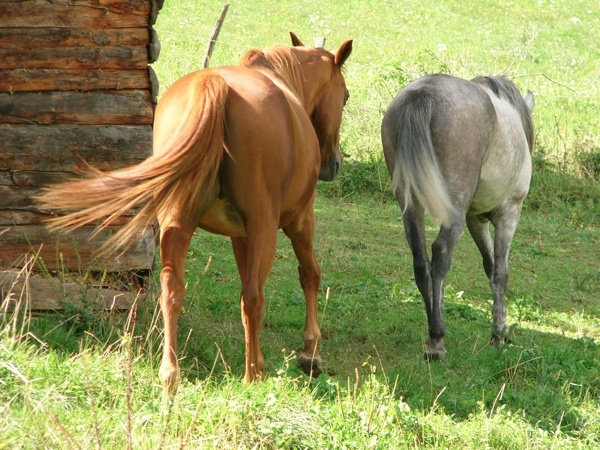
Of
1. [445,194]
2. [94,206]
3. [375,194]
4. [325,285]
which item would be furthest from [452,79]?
[375,194]

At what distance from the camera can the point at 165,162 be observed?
3650 mm

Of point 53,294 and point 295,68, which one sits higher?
point 295,68

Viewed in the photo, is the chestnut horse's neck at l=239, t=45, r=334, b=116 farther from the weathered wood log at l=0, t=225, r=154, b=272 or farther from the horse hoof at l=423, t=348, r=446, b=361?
the horse hoof at l=423, t=348, r=446, b=361

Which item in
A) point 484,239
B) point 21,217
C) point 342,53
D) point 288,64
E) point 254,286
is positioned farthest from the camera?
point 484,239

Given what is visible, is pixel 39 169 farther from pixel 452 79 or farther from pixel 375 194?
pixel 375 194

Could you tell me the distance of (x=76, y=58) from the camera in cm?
507

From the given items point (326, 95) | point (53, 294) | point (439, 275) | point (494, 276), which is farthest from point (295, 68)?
point (494, 276)

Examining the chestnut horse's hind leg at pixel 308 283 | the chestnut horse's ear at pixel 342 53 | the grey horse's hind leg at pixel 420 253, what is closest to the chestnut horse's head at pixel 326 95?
the chestnut horse's ear at pixel 342 53

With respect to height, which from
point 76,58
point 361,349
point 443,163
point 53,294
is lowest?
point 361,349

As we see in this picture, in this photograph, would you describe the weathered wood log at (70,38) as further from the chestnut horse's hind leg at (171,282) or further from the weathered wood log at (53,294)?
the chestnut horse's hind leg at (171,282)

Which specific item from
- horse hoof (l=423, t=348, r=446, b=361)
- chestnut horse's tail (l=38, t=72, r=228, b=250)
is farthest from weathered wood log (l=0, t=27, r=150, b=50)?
horse hoof (l=423, t=348, r=446, b=361)

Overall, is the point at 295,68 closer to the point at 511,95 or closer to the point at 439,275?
the point at 439,275

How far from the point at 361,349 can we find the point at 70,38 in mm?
2919

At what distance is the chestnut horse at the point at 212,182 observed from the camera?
3586 mm
